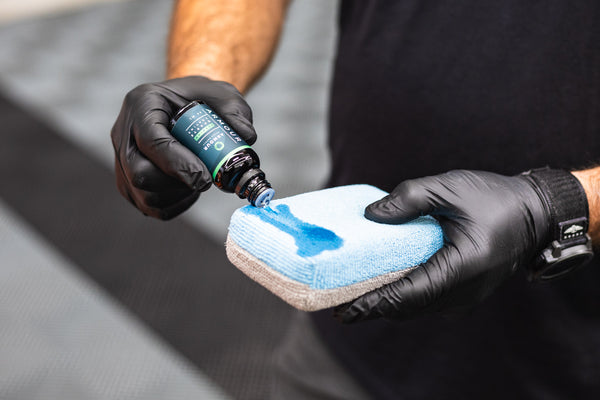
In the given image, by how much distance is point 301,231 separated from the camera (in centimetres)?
56

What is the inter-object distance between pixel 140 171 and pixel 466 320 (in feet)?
1.80

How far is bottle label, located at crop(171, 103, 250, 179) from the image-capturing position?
584mm

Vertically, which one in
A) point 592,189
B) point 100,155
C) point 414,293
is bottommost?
point 100,155

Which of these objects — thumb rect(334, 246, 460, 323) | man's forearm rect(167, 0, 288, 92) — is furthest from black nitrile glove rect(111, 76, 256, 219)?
thumb rect(334, 246, 460, 323)

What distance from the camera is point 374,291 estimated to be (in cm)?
57

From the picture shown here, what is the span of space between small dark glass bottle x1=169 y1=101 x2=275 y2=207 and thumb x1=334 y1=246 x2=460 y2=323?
0.16 metres

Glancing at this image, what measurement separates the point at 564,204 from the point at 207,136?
42 cm

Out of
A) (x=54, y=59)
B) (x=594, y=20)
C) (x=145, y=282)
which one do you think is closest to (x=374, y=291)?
(x=594, y=20)

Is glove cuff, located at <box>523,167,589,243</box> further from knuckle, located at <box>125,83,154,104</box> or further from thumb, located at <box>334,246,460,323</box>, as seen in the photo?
knuckle, located at <box>125,83,154,104</box>

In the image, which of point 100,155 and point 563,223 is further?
point 100,155

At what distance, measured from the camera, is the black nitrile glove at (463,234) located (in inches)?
21.7

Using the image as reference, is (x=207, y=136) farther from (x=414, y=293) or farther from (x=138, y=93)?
(x=414, y=293)

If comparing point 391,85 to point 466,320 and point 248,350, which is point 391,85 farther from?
point 248,350

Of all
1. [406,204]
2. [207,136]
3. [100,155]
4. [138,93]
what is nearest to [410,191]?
[406,204]
